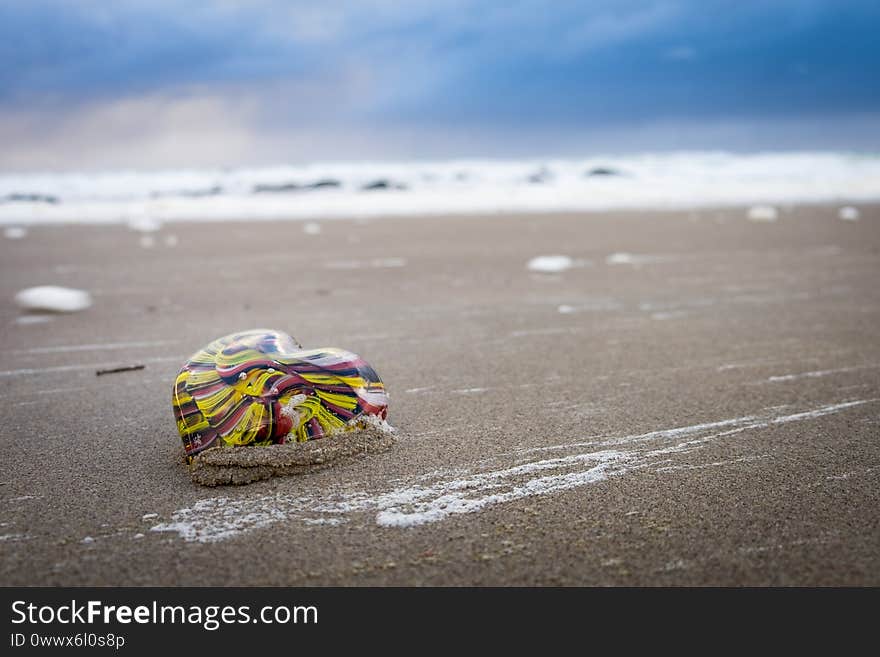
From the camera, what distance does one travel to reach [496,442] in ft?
7.84

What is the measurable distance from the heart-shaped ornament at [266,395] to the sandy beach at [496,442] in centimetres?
15

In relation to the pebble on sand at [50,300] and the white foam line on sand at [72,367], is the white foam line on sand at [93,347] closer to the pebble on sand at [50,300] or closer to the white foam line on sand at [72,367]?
the white foam line on sand at [72,367]

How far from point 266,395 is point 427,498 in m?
0.58

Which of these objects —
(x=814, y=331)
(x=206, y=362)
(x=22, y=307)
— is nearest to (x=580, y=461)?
(x=206, y=362)

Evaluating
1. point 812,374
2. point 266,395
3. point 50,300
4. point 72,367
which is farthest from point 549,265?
point 266,395

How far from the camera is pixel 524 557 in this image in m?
1.66

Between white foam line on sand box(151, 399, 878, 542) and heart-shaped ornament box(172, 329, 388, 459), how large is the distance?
0.22m

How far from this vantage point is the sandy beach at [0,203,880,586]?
1.66 meters

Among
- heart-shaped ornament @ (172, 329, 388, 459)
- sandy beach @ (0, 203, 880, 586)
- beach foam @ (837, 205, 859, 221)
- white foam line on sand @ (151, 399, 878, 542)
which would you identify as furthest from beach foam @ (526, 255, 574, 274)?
beach foam @ (837, 205, 859, 221)

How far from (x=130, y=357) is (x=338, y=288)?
2285 mm

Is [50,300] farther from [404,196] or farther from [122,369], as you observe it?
[404,196]

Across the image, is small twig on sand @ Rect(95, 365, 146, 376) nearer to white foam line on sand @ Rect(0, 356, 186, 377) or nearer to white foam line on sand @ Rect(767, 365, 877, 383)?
white foam line on sand @ Rect(0, 356, 186, 377)

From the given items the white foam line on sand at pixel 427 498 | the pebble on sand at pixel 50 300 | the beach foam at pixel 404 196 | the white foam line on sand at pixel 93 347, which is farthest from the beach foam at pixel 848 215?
the pebble on sand at pixel 50 300
